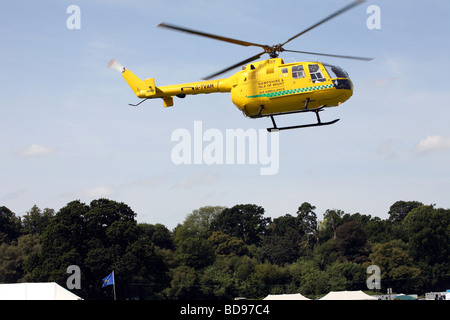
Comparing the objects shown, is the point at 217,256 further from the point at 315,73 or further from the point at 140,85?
the point at 315,73

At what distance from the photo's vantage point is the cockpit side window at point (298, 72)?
3347 cm

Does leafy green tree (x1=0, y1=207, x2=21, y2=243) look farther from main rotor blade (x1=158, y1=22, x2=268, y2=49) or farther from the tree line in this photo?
main rotor blade (x1=158, y1=22, x2=268, y2=49)

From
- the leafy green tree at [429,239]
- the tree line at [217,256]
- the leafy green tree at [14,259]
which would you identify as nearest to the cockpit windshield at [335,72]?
the tree line at [217,256]

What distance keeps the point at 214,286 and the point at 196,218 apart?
55.7 meters

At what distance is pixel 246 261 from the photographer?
111500 mm

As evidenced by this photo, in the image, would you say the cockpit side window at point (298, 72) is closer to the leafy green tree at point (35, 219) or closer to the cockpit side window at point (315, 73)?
the cockpit side window at point (315, 73)

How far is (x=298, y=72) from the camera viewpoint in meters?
33.6

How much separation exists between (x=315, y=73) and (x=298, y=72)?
0.99 metres

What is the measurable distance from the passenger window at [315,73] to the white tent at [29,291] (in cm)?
2418

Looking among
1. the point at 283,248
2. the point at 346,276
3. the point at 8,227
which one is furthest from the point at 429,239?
the point at 8,227

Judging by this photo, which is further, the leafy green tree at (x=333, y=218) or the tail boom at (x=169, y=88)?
the leafy green tree at (x=333, y=218)
